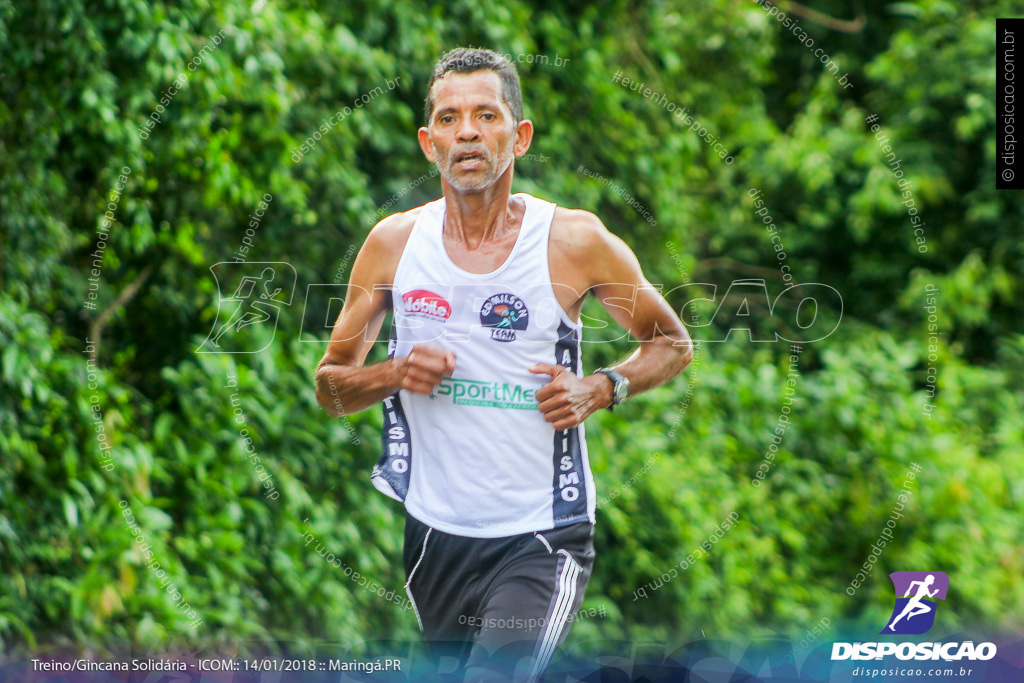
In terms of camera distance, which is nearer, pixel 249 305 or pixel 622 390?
pixel 622 390

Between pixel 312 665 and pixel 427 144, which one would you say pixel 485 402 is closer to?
pixel 427 144

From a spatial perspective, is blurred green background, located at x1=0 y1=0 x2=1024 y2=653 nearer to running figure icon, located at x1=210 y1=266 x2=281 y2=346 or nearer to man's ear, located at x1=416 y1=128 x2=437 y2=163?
running figure icon, located at x1=210 y1=266 x2=281 y2=346

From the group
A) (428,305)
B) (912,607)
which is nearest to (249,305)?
(428,305)

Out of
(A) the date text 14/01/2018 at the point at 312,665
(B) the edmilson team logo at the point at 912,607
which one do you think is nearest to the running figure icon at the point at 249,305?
(A) the date text 14/01/2018 at the point at 312,665

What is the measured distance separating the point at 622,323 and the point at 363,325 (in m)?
0.59

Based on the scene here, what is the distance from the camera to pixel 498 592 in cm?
218

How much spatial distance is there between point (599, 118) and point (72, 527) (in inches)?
105

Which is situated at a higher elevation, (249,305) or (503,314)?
(249,305)

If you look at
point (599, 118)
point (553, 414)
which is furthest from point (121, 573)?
point (599, 118)

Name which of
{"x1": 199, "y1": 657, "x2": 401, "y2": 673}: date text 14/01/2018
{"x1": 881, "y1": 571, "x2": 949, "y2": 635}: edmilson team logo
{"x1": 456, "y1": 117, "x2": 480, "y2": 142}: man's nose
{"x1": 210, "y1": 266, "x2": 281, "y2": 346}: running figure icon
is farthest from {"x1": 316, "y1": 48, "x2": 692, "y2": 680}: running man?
{"x1": 210, "y1": 266, "x2": 281, "y2": 346}: running figure icon

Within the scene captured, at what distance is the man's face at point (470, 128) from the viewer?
210 centimetres

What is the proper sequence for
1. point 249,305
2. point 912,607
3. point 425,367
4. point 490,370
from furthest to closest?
point 249,305 → point 912,607 → point 490,370 → point 425,367

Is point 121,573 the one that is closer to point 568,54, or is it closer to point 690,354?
point 690,354

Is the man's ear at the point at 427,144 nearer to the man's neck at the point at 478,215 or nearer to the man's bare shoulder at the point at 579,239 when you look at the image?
the man's neck at the point at 478,215
